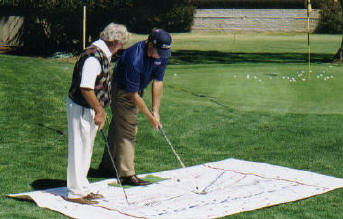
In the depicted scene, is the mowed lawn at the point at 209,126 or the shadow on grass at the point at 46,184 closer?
the shadow on grass at the point at 46,184

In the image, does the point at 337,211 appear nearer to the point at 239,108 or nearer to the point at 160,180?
the point at 160,180

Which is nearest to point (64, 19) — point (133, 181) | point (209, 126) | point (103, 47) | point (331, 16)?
point (209, 126)

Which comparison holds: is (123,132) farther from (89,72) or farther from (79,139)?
(89,72)

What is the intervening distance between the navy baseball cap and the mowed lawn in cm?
186

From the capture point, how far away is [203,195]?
23.1ft

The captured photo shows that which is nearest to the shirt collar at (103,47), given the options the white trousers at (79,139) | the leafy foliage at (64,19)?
the white trousers at (79,139)

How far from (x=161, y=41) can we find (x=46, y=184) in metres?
2.19

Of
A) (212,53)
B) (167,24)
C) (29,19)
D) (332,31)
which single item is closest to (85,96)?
(29,19)

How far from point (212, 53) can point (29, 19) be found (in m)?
9.94

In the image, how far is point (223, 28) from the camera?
5359cm

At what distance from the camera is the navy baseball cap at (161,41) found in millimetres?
6797

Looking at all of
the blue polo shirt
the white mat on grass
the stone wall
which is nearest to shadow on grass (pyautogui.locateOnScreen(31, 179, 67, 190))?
the white mat on grass

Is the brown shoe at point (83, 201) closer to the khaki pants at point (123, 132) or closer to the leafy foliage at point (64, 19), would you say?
the khaki pants at point (123, 132)

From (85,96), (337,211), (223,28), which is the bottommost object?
(223,28)
